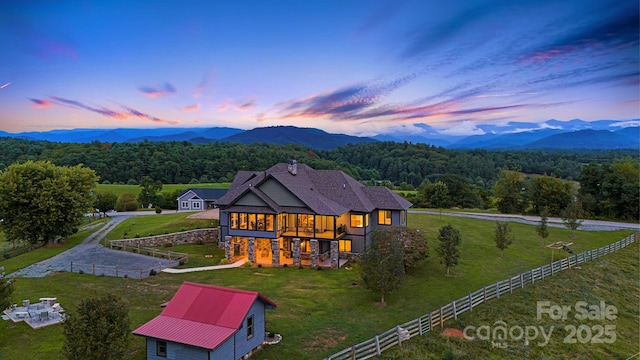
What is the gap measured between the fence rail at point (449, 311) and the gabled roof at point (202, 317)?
422 centimetres

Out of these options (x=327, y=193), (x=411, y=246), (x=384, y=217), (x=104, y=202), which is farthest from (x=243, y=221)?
(x=104, y=202)

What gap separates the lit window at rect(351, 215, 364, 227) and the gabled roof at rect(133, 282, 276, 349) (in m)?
17.5

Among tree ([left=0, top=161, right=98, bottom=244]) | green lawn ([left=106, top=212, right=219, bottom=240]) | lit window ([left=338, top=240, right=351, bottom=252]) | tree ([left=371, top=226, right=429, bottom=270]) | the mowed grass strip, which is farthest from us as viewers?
green lawn ([left=106, top=212, right=219, bottom=240])

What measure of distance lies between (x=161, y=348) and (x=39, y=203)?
29.0 metres

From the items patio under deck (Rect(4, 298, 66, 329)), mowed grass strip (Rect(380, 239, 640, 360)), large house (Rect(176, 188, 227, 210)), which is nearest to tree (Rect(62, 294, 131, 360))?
patio under deck (Rect(4, 298, 66, 329))

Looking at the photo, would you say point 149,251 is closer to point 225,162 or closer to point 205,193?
point 205,193

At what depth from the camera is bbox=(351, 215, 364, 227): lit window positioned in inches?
1335

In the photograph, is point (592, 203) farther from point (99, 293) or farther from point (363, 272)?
point (99, 293)

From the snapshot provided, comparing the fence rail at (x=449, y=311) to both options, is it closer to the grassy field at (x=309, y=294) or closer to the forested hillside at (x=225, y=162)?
the grassy field at (x=309, y=294)

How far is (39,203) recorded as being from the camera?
35969 mm

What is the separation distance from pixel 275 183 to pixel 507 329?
20560mm

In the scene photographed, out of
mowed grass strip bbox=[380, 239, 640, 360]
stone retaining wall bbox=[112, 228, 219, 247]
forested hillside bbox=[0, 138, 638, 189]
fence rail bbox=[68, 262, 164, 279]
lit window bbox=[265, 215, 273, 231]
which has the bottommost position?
mowed grass strip bbox=[380, 239, 640, 360]

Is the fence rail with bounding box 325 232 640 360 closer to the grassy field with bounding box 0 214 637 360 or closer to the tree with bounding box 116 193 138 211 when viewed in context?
the grassy field with bounding box 0 214 637 360

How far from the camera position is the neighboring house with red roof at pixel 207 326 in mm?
14922
